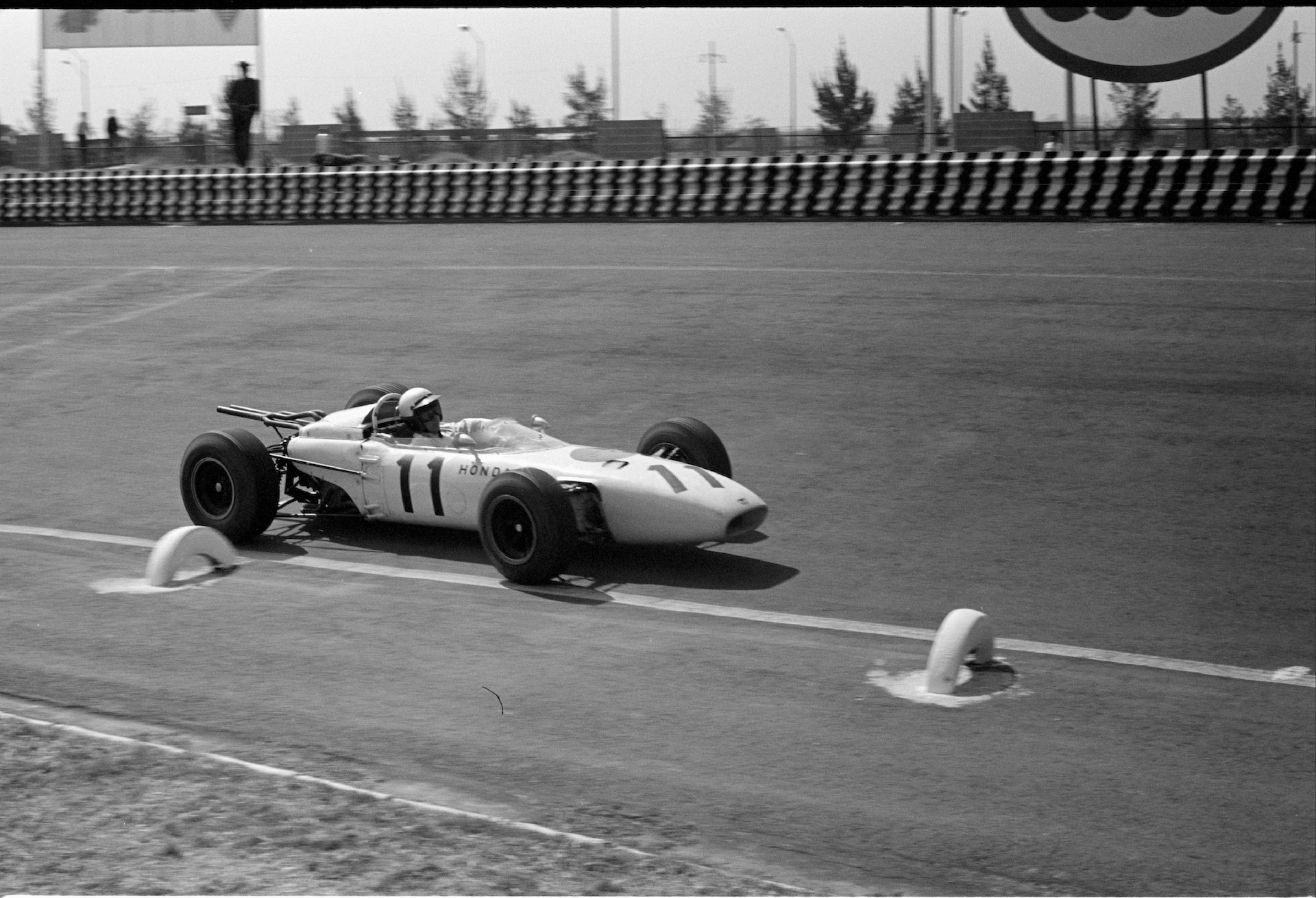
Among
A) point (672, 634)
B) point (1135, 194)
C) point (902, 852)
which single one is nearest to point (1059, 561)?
point (672, 634)

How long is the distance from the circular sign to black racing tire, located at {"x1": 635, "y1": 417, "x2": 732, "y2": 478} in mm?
7750

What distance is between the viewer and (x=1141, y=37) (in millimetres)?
2814

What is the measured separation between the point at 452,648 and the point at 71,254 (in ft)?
71.2

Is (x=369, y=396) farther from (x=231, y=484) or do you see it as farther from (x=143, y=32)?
(x=143, y=32)

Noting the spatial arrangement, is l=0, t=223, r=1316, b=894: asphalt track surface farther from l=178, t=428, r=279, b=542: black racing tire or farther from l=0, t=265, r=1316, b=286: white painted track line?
l=178, t=428, r=279, b=542: black racing tire

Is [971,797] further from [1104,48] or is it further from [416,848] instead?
[1104,48]

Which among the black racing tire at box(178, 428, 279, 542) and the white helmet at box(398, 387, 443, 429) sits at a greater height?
the white helmet at box(398, 387, 443, 429)

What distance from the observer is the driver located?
10.4 meters

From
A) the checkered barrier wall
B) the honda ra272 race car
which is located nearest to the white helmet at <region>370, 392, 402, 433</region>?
the honda ra272 race car

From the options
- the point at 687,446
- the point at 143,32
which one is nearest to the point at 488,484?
the point at 687,446

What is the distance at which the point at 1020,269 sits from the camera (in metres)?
19.1

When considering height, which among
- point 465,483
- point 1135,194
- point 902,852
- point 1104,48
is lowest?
point 902,852

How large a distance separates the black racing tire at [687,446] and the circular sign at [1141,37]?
7.75 m

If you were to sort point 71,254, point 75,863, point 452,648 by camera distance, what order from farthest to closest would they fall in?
point 71,254 → point 452,648 → point 75,863
